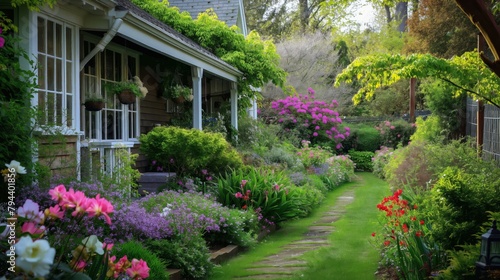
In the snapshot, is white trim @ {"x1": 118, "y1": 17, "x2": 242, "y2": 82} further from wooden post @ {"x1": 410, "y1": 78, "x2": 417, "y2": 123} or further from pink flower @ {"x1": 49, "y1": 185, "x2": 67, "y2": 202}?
wooden post @ {"x1": 410, "y1": 78, "x2": 417, "y2": 123}

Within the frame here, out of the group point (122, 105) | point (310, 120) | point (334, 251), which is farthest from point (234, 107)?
point (310, 120)

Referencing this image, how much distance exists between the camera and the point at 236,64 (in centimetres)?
1617

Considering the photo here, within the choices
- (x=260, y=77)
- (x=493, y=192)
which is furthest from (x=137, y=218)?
(x=260, y=77)

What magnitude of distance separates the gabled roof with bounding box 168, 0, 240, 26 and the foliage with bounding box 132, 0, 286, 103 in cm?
337

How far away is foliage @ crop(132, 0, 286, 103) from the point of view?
16594mm

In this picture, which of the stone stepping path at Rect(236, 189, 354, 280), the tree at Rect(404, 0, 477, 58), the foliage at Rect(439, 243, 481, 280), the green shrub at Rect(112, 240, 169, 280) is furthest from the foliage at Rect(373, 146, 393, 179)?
the foliage at Rect(439, 243, 481, 280)

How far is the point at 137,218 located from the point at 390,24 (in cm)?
3348

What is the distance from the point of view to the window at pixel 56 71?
7350mm

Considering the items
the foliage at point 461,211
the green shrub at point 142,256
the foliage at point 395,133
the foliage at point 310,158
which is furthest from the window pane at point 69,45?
the foliage at point 395,133

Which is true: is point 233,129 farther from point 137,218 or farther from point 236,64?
point 137,218

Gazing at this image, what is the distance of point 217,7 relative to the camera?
21.5 meters

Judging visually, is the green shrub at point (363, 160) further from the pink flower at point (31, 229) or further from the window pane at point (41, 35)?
the pink flower at point (31, 229)

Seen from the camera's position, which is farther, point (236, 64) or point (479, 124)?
point (236, 64)

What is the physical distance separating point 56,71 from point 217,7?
14.3 metres
